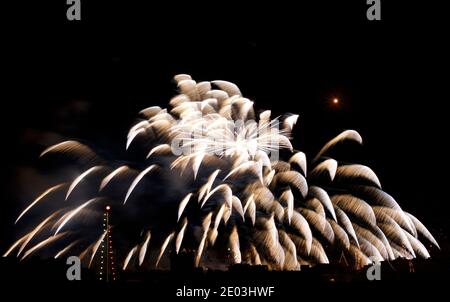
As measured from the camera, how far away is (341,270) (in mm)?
44531

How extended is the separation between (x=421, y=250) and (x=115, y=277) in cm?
2624

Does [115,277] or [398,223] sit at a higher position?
[398,223]

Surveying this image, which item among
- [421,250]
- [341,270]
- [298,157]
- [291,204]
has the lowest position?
[341,270]

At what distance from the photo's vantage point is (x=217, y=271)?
39.3 m

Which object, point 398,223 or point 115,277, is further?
point 115,277
